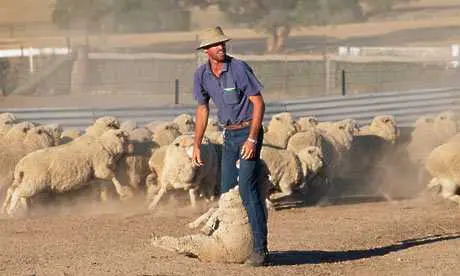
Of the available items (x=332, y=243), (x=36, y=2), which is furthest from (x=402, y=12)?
(x=332, y=243)

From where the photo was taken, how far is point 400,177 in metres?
19.6

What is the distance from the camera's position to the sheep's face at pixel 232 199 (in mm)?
10367

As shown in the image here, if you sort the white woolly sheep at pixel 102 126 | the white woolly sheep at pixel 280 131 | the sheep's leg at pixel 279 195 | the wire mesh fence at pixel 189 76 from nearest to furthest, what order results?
the sheep's leg at pixel 279 195 → the white woolly sheep at pixel 102 126 → the white woolly sheep at pixel 280 131 → the wire mesh fence at pixel 189 76

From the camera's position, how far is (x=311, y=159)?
1638 centimetres

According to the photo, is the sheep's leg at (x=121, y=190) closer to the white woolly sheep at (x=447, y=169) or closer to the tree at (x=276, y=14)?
the white woolly sheep at (x=447, y=169)

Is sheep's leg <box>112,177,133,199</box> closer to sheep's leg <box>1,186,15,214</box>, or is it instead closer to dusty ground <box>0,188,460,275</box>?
dusty ground <box>0,188,460,275</box>

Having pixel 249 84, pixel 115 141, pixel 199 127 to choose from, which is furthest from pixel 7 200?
pixel 249 84

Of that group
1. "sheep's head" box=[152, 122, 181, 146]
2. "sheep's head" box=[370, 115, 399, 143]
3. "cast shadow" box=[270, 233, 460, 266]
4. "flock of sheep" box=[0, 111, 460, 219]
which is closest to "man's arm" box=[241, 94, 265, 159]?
"cast shadow" box=[270, 233, 460, 266]

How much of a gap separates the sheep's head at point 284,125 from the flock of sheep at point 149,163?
0.07ft

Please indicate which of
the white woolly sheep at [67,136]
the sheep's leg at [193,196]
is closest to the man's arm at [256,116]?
the sheep's leg at [193,196]

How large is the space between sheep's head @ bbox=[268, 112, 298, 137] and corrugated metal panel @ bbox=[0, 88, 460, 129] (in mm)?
4353

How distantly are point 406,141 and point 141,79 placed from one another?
20.9m

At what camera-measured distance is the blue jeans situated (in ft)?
33.1

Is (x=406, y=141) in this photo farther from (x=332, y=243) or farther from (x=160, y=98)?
(x=160, y=98)
